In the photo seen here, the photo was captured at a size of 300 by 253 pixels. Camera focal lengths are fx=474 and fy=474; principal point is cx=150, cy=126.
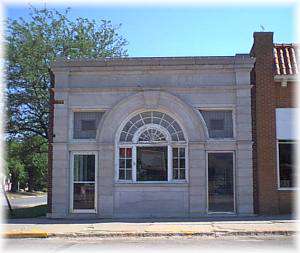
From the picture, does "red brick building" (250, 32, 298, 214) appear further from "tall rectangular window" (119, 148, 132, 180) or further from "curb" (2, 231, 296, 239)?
"tall rectangular window" (119, 148, 132, 180)

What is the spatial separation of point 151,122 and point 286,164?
5.01 meters

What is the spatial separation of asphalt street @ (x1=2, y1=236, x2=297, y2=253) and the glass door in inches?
155

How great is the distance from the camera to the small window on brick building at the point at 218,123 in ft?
54.7

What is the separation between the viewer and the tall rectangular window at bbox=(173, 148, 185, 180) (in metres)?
16.6

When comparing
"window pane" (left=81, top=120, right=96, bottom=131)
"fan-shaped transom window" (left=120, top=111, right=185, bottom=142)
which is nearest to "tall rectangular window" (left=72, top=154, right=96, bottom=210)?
"window pane" (left=81, top=120, right=96, bottom=131)

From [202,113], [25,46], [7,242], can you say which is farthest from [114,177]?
[25,46]

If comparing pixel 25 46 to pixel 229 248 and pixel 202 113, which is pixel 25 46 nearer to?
pixel 202 113

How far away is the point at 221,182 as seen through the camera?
16500mm

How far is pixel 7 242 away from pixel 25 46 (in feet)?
45.7

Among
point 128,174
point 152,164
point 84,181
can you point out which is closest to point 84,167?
point 84,181

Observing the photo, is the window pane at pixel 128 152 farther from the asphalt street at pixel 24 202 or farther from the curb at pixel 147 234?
the asphalt street at pixel 24 202

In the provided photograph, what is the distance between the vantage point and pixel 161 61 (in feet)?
55.1

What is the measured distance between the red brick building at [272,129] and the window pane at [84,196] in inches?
226

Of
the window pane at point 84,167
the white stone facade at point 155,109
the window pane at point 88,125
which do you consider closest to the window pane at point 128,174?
the white stone facade at point 155,109
